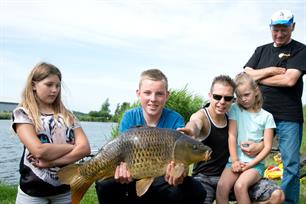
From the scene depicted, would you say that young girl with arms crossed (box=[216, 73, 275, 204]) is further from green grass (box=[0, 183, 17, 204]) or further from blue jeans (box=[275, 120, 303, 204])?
green grass (box=[0, 183, 17, 204])

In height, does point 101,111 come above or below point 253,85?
below

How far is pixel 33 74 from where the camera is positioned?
4285mm

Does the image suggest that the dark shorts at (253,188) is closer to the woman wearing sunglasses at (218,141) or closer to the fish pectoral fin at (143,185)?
the woman wearing sunglasses at (218,141)

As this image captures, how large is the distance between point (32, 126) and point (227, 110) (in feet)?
6.77

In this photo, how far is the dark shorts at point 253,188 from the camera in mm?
4398

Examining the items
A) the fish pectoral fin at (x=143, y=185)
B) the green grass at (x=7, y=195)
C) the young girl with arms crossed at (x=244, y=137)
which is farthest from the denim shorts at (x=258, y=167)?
the green grass at (x=7, y=195)

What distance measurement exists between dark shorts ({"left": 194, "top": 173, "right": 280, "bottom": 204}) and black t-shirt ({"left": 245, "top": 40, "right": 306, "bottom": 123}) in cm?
132

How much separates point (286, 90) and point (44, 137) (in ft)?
10.7

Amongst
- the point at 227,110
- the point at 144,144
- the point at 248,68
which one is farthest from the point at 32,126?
the point at 248,68

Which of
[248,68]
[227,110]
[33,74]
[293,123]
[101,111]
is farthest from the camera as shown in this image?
[101,111]

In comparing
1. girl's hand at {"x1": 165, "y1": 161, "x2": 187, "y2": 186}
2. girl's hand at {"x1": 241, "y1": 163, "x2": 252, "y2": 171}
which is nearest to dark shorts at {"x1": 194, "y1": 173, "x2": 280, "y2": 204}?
girl's hand at {"x1": 241, "y1": 163, "x2": 252, "y2": 171}

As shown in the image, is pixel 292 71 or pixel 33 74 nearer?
pixel 33 74

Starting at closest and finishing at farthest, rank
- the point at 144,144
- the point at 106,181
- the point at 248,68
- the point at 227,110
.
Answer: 1. the point at 144,144
2. the point at 106,181
3. the point at 227,110
4. the point at 248,68

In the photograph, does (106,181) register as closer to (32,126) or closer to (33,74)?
(32,126)
